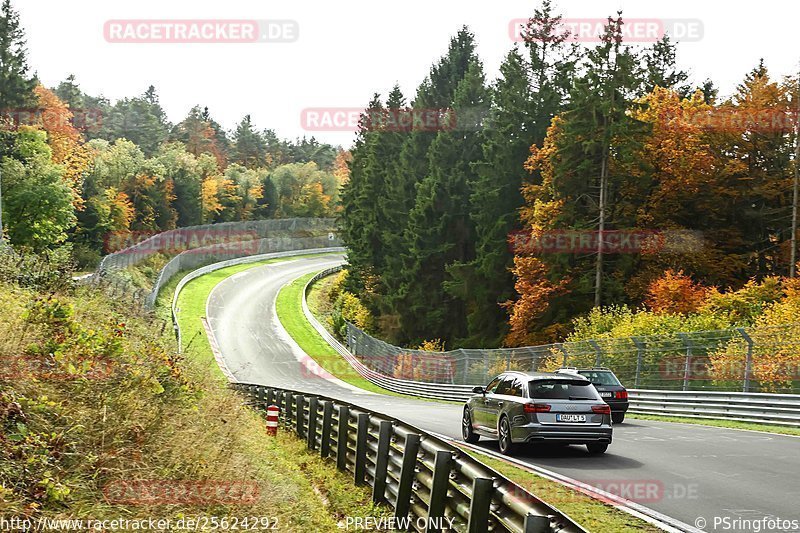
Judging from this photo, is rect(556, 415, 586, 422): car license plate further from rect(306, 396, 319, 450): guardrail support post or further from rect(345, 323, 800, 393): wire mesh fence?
rect(345, 323, 800, 393): wire mesh fence

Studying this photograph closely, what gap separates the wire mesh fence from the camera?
885 inches

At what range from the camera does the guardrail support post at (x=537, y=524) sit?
584 centimetres

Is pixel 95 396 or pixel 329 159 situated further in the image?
pixel 329 159

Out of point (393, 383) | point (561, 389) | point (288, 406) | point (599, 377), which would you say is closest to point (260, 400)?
point (288, 406)

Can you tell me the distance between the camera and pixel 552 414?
1466 centimetres

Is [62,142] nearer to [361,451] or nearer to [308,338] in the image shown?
[308,338]

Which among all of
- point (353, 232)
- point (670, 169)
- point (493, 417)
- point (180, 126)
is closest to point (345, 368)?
point (353, 232)

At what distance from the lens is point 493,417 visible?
52.6 ft

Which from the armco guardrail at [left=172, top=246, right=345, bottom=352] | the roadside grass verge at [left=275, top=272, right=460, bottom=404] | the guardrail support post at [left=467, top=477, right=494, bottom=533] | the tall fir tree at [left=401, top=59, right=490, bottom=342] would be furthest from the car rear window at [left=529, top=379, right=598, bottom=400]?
the tall fir tree at [left=401, top=59, right=490, bottom=342]

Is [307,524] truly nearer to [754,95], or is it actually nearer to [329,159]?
[754,95]

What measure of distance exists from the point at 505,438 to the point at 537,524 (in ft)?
31.4

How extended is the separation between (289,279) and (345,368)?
3324 centimetres

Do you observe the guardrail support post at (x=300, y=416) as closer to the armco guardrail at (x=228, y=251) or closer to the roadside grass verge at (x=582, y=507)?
the roadside grass verge at (x=582, y=507)

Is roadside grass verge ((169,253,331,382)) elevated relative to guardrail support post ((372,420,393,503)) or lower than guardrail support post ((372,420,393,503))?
lower
